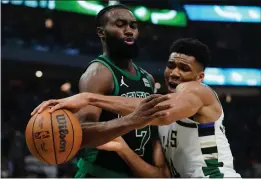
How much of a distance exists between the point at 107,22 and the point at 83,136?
0.89 meters

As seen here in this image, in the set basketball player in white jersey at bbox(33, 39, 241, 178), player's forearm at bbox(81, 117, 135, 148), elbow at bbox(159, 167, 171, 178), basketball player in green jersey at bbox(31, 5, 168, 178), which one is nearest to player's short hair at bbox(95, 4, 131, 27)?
basketball player in green jersey at bbox(31, 5, 168, 178)

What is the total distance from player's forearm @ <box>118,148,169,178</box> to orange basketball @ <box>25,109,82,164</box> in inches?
26.7

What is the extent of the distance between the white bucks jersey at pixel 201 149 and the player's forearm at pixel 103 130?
0.50 meters

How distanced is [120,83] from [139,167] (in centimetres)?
52

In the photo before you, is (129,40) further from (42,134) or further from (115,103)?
(42,134)

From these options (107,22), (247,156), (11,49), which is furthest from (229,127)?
(107,22)

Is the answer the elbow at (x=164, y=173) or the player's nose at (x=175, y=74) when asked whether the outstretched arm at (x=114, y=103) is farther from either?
the elbow at (x=164, y=173)

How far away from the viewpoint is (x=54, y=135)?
7.62 feet

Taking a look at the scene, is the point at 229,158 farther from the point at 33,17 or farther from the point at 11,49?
the point at 33,17

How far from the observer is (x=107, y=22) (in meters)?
3.19

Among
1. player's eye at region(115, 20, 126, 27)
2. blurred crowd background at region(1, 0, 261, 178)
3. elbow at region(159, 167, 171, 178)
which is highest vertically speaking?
blurred crowd background at region(1, 0, 261, 178)

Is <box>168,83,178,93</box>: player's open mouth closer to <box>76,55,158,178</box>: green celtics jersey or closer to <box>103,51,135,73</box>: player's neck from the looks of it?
<box>76,55,158,178</box>: green celtics jersey

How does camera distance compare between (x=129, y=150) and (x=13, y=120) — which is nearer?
(x=129, y=150)

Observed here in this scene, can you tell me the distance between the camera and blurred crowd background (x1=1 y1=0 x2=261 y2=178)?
10516 mm
